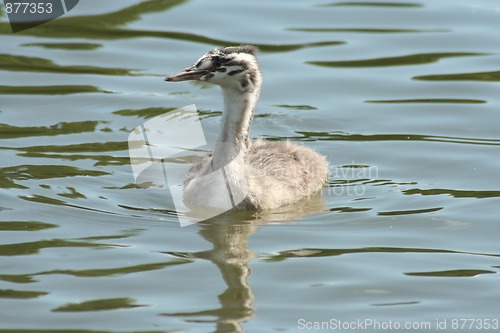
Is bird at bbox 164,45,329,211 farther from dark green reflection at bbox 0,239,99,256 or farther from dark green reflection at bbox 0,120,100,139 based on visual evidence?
dark green reflection at bbox 0,120,100,139

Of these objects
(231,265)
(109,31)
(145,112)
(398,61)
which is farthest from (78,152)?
(398,61)

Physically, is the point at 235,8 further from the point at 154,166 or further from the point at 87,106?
the point at 154,166

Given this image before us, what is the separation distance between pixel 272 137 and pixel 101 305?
4.94 m

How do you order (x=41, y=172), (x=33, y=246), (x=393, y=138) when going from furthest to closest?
(x=393, y=138), (x=41, y=172), (x=33, y=246)

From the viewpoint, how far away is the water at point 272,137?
28.2ft

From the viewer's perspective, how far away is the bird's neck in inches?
424

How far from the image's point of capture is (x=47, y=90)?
13.9 meters

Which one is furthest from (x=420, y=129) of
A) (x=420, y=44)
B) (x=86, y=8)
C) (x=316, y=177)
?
(x=86, y=8)

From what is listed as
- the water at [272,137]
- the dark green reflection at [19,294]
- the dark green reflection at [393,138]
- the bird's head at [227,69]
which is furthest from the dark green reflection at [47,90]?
the dark green reflection at [19,294]

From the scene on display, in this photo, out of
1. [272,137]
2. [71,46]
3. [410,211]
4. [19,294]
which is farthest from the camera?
[71,46]

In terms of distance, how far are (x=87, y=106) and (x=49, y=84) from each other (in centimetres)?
91

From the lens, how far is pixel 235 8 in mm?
17000

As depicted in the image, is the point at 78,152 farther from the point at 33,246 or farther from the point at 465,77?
the point at 465,77

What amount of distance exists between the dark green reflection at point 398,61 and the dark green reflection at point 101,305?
6.97m
